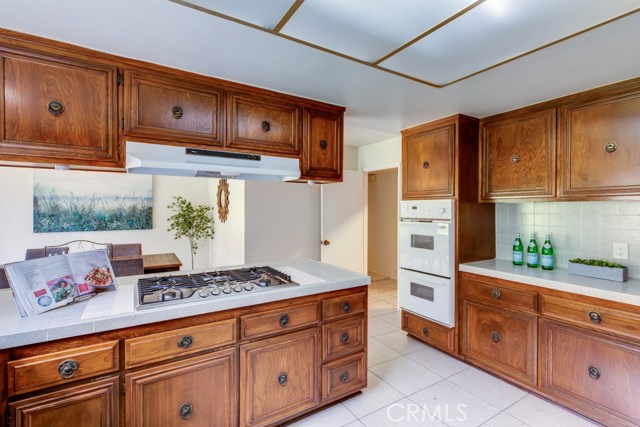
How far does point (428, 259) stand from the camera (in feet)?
9.69

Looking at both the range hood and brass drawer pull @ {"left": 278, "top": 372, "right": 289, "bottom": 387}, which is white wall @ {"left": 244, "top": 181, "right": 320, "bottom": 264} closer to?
Answer: the range hood

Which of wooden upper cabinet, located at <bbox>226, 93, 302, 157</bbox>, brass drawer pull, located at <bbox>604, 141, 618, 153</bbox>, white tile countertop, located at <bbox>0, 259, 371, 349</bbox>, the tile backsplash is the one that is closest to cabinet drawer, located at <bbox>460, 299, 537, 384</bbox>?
the tile backsplash

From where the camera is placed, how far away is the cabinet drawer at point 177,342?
144 centimetres

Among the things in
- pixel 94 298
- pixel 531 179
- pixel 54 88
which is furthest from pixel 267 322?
pixel 531 179

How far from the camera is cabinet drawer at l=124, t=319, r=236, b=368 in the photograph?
144 cm

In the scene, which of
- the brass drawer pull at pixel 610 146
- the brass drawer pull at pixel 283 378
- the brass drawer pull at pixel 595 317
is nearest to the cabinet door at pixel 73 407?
the brass drawer pull at pixel 283 378

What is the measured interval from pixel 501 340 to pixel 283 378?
1.77 metres

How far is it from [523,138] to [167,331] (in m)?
2.90

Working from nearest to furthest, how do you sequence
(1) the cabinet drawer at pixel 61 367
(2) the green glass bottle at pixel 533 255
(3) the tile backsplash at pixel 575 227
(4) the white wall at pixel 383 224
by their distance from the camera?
(1) the cabinet drawer at pixel 61 367
(3) the tile backsplash at pixel 575 227
(2) the green glass bottle at pixel 533 255
(4) the white wall at pixel 383 224

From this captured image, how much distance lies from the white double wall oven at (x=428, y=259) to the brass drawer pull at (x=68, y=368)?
2.64 metres

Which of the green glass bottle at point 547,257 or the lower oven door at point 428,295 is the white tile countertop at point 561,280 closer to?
the green glass bottle at point 547,257

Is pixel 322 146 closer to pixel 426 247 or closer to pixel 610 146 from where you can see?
pixel 426 247

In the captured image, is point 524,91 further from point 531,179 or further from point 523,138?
point 531,179

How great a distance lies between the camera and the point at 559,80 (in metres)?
1.98
